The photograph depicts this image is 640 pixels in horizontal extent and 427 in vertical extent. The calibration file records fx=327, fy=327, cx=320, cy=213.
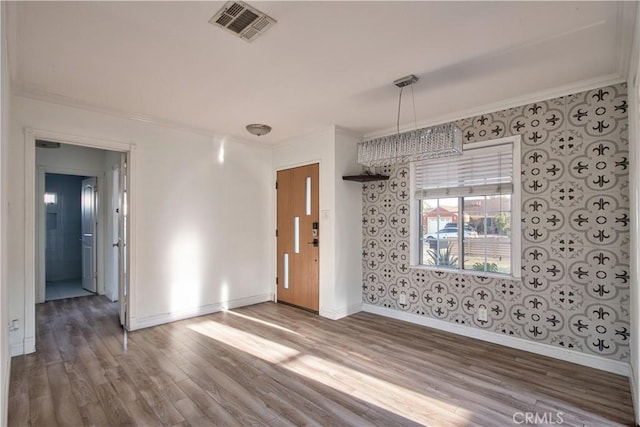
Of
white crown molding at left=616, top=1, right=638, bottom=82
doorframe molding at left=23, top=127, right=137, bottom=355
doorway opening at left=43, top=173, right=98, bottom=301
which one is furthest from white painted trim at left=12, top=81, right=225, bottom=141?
white crown molding at left=616, top=1, right=638, bottom=82

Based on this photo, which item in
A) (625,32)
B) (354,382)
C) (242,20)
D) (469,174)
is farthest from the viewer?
(469,174)

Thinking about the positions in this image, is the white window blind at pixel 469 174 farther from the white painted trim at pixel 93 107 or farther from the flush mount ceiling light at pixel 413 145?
the white painted trim at pixel 93 107

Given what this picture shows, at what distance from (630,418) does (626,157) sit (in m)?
2.00

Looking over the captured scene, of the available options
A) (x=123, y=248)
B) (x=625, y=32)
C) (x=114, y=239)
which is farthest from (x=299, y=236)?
(x=625, y=32)

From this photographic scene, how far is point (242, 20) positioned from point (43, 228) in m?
5.12

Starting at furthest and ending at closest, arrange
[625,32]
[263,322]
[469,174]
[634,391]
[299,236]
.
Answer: [299,236]
[263,322]
[469,174]
[634,391]
[625,32]

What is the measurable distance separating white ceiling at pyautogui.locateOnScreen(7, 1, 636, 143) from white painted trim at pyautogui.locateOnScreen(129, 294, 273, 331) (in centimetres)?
248

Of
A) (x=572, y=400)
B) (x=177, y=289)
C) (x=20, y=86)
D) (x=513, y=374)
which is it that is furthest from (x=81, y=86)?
(x=572, y=400)

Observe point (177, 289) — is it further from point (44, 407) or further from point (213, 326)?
point (44, 407)

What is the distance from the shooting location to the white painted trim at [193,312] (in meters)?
3.92

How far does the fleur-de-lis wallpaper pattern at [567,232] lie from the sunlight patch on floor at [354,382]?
1.55m

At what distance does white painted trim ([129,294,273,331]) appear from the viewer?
3.92 metres

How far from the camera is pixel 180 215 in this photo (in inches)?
169

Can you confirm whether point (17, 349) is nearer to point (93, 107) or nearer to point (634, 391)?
point (93, 107)
